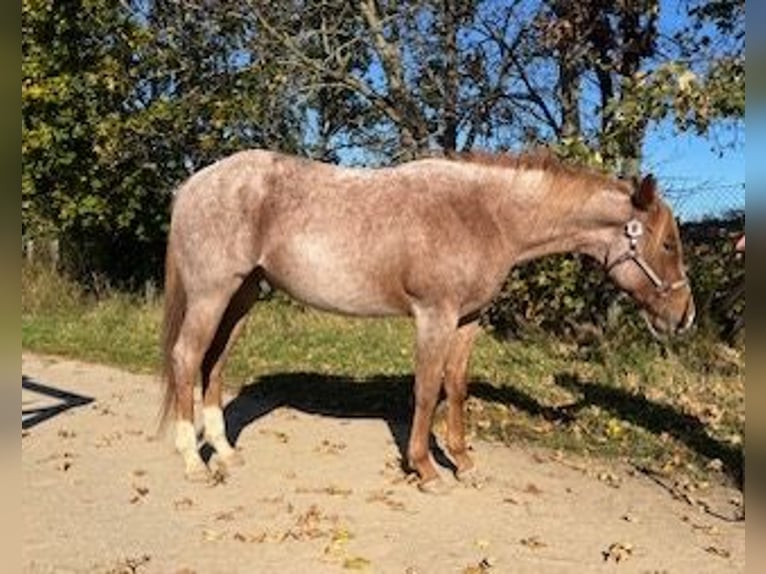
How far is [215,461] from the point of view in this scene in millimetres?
6031

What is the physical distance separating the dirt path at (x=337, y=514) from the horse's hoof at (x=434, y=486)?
0.17 ft

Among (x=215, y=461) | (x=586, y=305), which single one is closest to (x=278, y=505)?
(x=215, y=461)

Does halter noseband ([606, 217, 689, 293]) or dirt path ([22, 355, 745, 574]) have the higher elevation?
halter noseband ([606, 217, 689, 293])

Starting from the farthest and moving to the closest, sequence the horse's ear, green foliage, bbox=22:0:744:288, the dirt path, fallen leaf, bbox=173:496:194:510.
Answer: green foliage, bbox=22:0:744:288, the horse's ear, fallen leaf, bbox=173:496:194:510, the dirt path

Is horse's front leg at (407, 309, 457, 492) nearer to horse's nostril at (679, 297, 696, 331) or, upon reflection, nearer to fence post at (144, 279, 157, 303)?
horse's nostril at (679, 297, 696, 331)

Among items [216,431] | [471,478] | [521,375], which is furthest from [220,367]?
[521,375]

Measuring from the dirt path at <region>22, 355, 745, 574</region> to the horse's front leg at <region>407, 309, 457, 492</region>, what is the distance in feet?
0.52

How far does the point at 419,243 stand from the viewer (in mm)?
5414

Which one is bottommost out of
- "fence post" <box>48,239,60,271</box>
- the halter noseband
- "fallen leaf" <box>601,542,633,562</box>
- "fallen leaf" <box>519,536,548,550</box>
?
"fence post" <box>48,239,60,271</box>

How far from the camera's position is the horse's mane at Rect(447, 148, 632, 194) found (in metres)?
5.56

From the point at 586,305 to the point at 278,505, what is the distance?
6.05 meters

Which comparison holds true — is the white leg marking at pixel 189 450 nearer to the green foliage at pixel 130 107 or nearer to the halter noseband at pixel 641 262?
the halter noseband at pixel 641 262

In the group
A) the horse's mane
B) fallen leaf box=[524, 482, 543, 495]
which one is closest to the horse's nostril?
the horse's mane

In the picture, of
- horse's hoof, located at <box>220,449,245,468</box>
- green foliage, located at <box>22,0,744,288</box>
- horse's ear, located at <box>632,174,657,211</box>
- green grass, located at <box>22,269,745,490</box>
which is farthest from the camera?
green foliage, located at <box>22,0,744,288</box>
